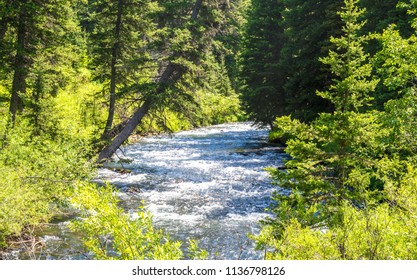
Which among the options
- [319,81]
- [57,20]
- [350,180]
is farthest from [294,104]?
[350,180]

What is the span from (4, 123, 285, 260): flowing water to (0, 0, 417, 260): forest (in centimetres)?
80

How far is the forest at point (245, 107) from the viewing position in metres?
6.03

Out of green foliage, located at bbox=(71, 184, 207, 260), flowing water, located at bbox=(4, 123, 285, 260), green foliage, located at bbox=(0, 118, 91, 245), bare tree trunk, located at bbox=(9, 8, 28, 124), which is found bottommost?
flowing water, located at bbox=(4, 123, 285, 260)

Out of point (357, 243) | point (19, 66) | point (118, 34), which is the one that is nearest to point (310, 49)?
point (118, 34)

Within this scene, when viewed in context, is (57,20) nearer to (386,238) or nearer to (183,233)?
(183,233)

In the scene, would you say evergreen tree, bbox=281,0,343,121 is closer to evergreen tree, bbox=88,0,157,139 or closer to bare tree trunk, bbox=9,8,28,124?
evergreen tree, bbox=88,0,157,139

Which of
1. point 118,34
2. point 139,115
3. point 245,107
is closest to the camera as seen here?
point 118,34

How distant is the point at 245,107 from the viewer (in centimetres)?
3431

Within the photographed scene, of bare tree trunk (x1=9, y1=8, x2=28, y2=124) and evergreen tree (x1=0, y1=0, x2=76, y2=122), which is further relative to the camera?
bare tree trunk (x1=9, y1=8, x2=28, y2=124)

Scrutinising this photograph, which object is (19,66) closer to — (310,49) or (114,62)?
(114,62)

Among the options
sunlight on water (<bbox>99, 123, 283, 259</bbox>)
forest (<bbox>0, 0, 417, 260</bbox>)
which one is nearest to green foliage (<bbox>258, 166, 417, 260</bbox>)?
forest (<bbox>0, 0, 417, 260</bbox>)

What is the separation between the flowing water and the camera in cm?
1175

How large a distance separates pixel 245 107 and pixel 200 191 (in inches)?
706

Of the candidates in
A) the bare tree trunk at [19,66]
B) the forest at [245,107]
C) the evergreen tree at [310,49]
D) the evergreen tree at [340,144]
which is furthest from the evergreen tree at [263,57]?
the evergreen tree at [340,144]
